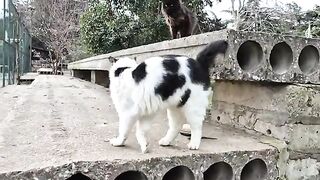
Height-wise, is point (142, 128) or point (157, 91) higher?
point (157, 91)

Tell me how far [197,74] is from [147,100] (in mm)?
308

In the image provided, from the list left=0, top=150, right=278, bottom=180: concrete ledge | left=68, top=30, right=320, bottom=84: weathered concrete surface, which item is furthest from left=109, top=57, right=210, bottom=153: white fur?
→ left=68, top=30, right=320, bottom=84: weathered concrete surface

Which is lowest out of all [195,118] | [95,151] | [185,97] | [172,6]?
[95,151]

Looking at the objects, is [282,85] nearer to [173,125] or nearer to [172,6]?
[173,125]

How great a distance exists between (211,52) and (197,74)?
7.2 inches

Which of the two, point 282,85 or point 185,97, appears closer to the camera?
point 185,97

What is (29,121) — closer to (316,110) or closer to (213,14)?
(316,110)

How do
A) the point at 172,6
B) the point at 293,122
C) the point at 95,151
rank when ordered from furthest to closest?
the point at 172,6
the point at 293,122
the point at 95,151

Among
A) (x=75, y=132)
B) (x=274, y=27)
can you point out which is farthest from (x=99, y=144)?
(x=274, y=27)

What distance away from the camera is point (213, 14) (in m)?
11.9

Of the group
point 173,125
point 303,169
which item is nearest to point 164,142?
point 173,125

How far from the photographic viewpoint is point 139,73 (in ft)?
5.76

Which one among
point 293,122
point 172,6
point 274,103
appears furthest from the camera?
point 172,6

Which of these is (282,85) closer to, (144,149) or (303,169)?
(303,169)
